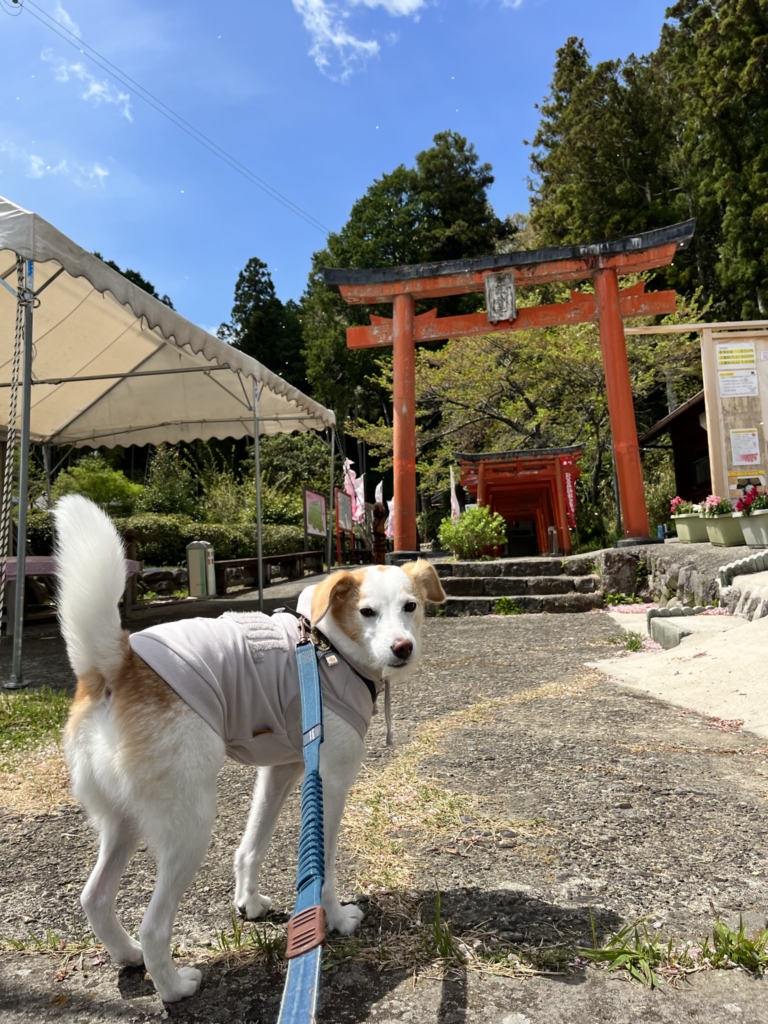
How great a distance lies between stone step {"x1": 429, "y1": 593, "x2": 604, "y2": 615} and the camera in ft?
28.2

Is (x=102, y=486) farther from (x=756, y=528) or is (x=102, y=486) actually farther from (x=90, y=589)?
(x=90, y=589)

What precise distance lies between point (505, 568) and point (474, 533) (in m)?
0.96

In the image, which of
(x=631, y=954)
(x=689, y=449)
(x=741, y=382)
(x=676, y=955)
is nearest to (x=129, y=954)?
(x=631, y=954)

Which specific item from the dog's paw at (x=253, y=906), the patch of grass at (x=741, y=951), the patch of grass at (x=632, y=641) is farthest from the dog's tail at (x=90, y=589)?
the patch of grass at (x=632, y=641)

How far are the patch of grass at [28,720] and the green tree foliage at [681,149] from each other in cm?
1929

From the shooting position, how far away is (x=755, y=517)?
24.3 ft

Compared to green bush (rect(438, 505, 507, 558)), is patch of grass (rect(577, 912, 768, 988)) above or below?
below

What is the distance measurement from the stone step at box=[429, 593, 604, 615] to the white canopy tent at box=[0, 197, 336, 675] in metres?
3.38

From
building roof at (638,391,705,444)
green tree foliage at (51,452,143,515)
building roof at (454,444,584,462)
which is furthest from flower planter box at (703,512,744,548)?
green tree foliage at (51,452,143,515)

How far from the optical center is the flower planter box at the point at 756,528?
7289mm

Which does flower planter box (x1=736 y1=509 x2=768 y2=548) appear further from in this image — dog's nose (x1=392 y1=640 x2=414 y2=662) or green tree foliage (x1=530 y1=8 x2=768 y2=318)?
green tree foliage (x1=530 y1=8 x2=768 y2=318)

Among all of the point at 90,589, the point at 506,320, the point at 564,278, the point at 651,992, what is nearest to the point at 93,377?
the point at 506,320

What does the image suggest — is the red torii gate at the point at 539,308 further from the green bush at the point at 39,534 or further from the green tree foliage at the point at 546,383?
the green bush at the point at 39,534

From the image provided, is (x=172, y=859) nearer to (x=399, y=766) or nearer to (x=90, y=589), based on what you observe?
(x=90, y=589)
